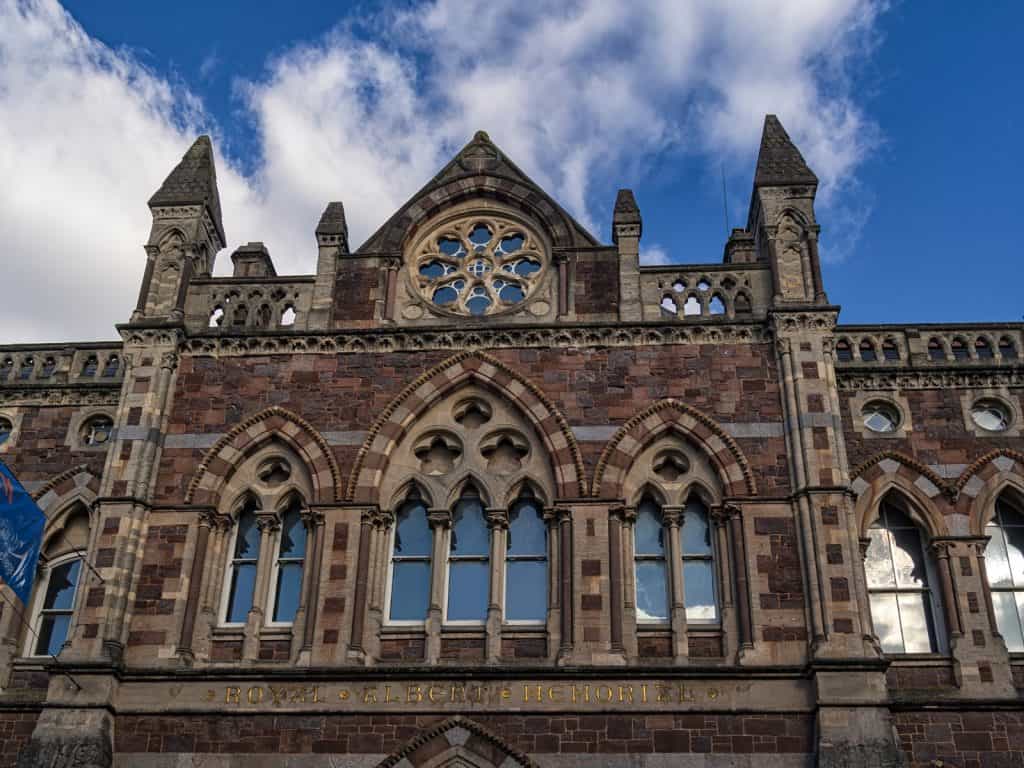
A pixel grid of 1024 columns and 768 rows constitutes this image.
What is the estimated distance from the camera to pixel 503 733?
687 inches

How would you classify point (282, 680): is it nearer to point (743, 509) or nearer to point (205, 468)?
point (205, 468)

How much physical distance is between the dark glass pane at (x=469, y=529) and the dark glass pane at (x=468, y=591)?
0.24 meters

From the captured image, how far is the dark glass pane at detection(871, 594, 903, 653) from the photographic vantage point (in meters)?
19.3

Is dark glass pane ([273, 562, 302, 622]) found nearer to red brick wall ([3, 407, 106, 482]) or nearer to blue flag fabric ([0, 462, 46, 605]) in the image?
blue flag fabric ([0, 462, 46, 605])

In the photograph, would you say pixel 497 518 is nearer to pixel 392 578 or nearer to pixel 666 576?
pixel 392 578

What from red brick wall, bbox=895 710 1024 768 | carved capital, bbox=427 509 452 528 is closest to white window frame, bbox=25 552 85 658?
carved capital, bbox=427 509 452 528

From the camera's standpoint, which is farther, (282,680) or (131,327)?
(131,327)

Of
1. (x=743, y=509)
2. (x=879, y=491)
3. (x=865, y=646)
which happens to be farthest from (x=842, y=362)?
(x=865, y=646)

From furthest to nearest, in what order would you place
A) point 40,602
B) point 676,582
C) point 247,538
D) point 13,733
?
point 40,602 → point 247,538 → point 13,733 → point 676,582

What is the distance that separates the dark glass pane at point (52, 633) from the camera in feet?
66.7

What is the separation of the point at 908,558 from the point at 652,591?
4.33 m

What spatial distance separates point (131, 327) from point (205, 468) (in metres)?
3.07

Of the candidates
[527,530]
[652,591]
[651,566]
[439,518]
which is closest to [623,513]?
[651,566]

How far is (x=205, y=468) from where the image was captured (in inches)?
791
